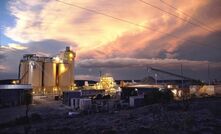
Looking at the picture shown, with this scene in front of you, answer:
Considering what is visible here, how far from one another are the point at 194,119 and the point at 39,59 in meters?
59.6

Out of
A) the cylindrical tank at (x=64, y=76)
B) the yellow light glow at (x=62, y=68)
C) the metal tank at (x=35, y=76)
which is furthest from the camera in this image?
the yellow light glow at (x=62, y=68)

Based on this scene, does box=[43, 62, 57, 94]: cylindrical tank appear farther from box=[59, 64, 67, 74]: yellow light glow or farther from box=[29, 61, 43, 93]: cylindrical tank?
box=[59, 64, 67, 74]: yellow light glow

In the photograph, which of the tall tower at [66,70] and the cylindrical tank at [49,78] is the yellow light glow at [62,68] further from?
the cylindrical tank at [49,78]

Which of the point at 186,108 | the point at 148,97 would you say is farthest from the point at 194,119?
the point at 148,97

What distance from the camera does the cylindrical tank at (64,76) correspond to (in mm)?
82562

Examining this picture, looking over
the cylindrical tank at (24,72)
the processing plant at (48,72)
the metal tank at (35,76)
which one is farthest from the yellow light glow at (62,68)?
the cylindrical tank at (24,72)

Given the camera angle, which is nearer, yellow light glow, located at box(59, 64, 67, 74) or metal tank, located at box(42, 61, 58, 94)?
metal tank, located at box(42, 61, 58, 94)

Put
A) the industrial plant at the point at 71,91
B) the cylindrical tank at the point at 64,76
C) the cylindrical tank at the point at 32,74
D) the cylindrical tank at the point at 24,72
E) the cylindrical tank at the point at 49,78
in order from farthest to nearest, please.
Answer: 1. the cylindrical tank at the point at 64,76
2. the cylindrical tank at the point at 49,78
3. the cylindrical tank at the point at 24,72
4. the cylindrical tank at the point at 32,74
5. the industrial plant at the point at 71,91

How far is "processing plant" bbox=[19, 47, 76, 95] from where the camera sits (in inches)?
2995

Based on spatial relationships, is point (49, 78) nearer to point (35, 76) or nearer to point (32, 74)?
point (35, 76)

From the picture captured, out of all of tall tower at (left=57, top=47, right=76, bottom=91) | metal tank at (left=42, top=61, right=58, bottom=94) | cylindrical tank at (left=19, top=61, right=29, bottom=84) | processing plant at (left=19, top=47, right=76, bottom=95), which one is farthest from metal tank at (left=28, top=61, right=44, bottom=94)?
tall tower at (left=57, top=47, right=76, bottom=91)

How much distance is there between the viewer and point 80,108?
46219 millimetres

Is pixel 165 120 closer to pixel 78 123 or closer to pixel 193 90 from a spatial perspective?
pixel 78 123

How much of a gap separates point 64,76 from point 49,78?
18.5 feet
